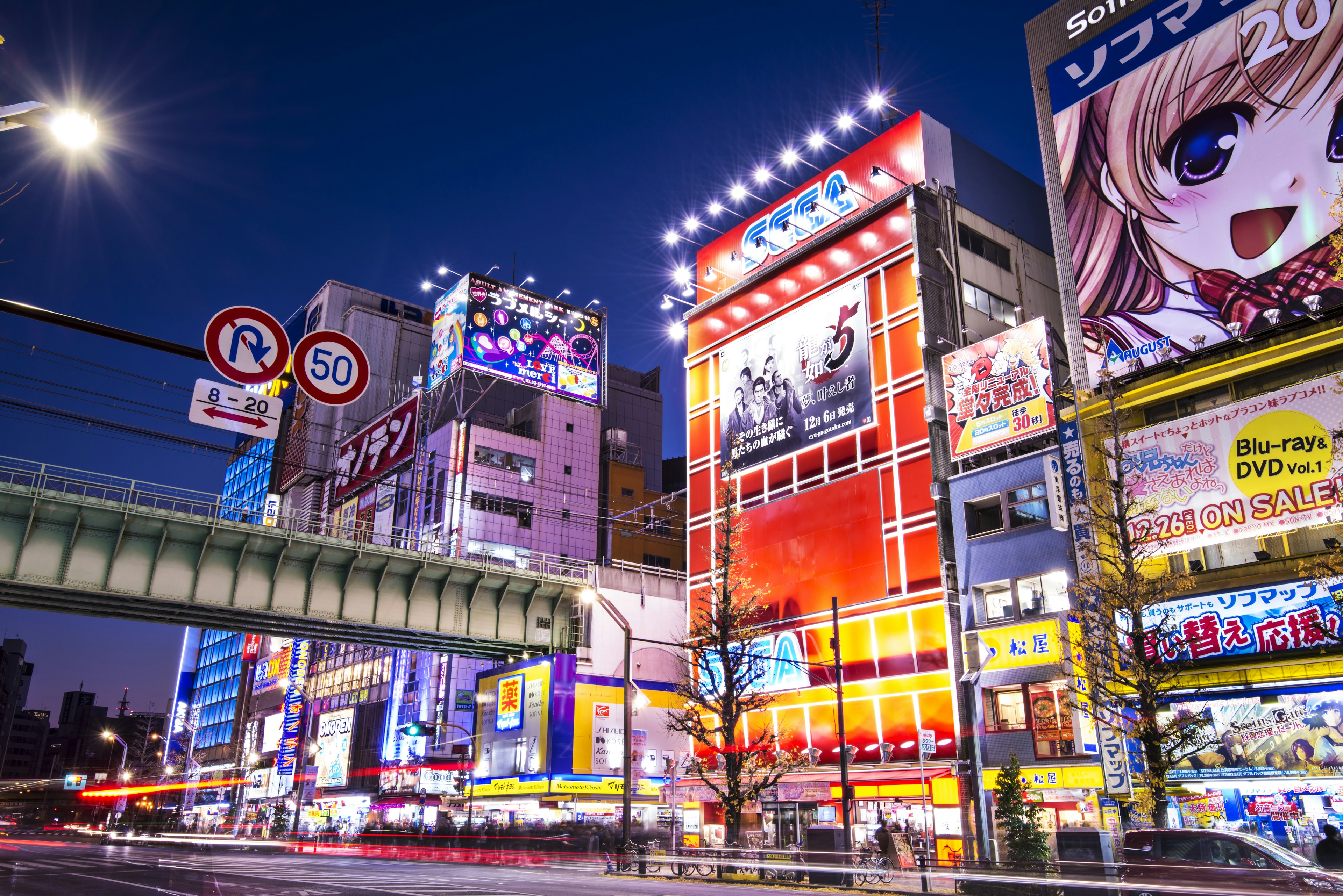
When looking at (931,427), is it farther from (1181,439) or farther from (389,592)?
(389,592)

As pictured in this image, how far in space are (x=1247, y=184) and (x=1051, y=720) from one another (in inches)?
777

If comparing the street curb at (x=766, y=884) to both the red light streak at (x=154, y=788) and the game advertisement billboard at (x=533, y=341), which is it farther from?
the red light streak at (x=154, y=788)

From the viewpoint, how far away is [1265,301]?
29.4 m

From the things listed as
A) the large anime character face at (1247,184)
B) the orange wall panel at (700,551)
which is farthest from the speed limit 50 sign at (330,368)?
the orange wall panel at (700,551)

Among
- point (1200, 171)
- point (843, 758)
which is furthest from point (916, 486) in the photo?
point (1200, 171)

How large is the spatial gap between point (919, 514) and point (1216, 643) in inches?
532

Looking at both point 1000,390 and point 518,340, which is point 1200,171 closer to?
point 1000,390

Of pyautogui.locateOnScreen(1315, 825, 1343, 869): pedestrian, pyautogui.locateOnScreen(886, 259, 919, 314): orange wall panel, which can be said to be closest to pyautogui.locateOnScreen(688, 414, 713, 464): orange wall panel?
pyautogui.locateOnScreen(886, 259, 919, 314): orange wall panel

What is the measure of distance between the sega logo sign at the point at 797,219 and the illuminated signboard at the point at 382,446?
31.5m

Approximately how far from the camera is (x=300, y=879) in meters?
24.7

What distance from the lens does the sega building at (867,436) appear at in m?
37.6

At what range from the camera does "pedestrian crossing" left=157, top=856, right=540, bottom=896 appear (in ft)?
66.0

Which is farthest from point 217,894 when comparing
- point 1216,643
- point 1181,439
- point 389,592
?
point 1181,439

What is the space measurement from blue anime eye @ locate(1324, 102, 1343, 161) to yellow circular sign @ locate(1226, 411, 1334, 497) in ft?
28.1
